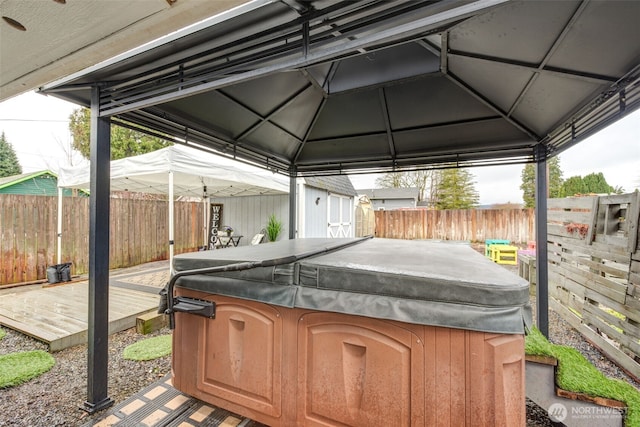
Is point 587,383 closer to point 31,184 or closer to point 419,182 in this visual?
point 31,184

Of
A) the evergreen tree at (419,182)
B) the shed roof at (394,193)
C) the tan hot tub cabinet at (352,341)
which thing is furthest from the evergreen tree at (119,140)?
the shed roof at (394,193)

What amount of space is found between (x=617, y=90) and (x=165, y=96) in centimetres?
318

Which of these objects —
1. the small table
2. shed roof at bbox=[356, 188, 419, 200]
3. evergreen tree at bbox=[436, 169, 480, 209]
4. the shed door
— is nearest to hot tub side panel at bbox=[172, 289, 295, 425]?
the small table

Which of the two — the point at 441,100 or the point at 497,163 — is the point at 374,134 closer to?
the point at 441,100

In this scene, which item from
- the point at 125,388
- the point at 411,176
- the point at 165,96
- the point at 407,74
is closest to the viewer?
the point at 165,96

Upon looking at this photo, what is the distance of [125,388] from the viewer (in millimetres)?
2480

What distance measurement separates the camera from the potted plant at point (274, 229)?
7.83 m

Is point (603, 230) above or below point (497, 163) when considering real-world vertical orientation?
below

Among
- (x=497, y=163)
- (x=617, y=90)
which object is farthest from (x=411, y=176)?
(x=617, y=90)

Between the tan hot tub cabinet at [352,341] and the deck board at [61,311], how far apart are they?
2.37m

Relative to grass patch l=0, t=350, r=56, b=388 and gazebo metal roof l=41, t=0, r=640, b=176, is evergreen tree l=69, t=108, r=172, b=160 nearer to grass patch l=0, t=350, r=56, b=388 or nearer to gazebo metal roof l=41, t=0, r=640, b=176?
grass patch l=0, t=350, r=56, b=388

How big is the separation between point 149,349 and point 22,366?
1.15 metres

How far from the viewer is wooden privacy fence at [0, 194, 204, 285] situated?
572 cm

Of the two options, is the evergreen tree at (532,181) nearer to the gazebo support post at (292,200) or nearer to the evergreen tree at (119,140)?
the gazebo support post at (292,200)
